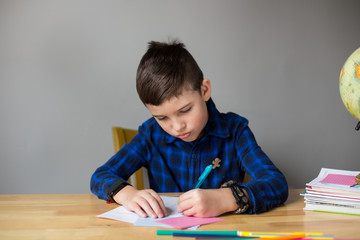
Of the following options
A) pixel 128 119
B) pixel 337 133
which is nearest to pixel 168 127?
pixel 128 119

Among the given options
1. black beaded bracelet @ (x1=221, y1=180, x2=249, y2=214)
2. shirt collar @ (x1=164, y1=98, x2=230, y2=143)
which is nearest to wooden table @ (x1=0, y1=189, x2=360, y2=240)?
black beaded bracelet @ (x1=221, y1=180, x2=249, y2=214)

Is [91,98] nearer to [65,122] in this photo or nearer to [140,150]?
[65,122]

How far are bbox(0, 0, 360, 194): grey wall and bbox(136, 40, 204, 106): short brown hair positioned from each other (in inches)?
34.8

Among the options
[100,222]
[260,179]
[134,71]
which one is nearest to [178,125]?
[260,179]

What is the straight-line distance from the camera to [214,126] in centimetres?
140

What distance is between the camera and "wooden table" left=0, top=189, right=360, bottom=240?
0.80m

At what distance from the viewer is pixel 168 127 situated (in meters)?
1.21

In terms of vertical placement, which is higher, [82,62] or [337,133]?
[82,62]

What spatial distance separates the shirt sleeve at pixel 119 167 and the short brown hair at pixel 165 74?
0.25 meters

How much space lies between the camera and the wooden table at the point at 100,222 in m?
0.80

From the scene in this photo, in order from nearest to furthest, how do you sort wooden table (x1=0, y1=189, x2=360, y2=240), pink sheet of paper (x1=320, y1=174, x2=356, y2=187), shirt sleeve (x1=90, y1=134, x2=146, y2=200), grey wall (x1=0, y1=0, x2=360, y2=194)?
wooden table (x1=0, y1=189, x2=360, y2=240) → pink sheet of paper (x1=320, y1=174, x2=356, y2=187) → shirt sleeve (x1=90, y1=134, x2=146, y2=200) → grey wall (x1=0, y1=0, x2=360, y2=194)

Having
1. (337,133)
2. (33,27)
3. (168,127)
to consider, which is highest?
(33,27)

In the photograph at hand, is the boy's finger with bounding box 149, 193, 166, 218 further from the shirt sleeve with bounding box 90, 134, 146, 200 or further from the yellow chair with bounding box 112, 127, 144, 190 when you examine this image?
the yellow chair with bounding box 112, 127, 144, 190

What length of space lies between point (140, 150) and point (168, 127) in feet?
0.86
